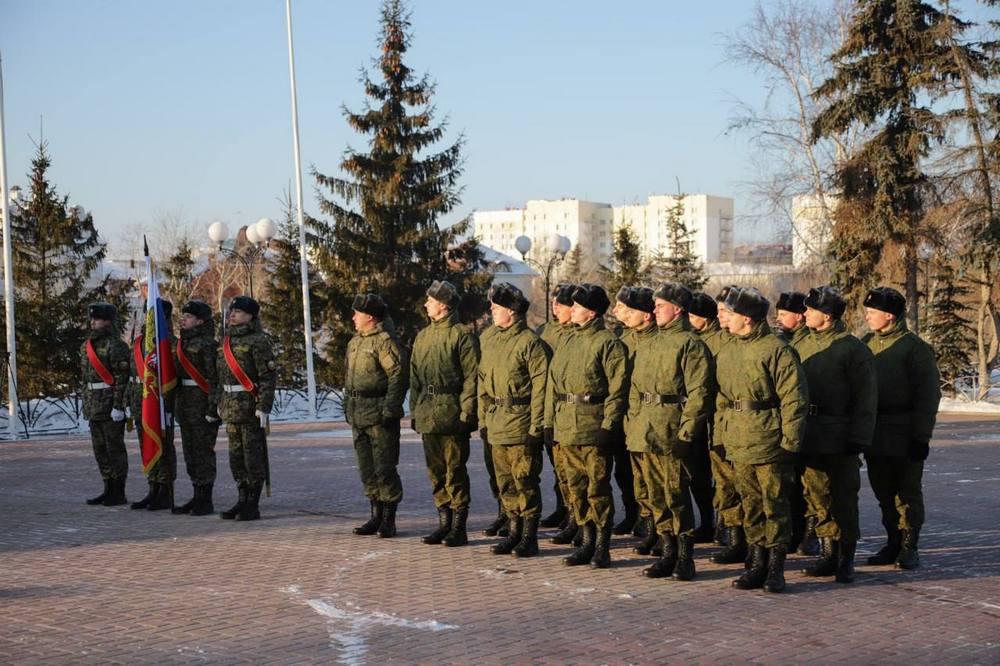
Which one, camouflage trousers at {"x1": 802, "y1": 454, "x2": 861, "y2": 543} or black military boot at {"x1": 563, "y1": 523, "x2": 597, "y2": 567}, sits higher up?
camouflage trousers at {"x1": 802, "y1": 454, "x2": 861, "y2": 543}

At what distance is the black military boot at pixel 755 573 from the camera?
7.84 meters

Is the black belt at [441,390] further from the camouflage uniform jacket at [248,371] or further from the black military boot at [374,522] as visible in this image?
the camouflage uniform jacket at [248,371]

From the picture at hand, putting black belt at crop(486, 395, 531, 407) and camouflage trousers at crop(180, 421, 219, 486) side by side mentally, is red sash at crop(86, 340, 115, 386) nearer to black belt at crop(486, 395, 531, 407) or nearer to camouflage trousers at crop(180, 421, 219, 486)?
camouflage trousers at crop(180, 421, 219, 486)

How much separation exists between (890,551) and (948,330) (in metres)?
21.7

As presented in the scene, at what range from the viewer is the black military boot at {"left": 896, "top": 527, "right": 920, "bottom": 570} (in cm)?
848

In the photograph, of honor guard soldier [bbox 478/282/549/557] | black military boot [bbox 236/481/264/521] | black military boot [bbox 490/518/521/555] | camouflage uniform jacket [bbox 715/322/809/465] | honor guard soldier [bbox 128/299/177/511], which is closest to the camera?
camouflage uniform jacket [bbox 715/322/809/465]

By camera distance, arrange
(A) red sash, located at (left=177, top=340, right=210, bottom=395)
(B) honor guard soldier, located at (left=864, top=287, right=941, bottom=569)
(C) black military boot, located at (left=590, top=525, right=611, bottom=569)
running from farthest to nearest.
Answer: (A) red sash, located at (left=177, top=340, right=210, bottom=395) < (C) black military boot, located at (left=590, top=525, right=611, bottom=569) < (B) honor guard soldier, located at (left=864, top=287, right=941, bottom=569)

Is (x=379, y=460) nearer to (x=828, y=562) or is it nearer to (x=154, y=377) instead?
(x=154, y=377)

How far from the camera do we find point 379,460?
1000 centimetres

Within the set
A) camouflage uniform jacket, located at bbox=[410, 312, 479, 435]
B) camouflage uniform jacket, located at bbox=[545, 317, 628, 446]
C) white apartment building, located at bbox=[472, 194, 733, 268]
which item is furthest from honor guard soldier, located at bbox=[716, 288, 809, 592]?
white apartment building, located at bbox=[472, 194, 733, 268]

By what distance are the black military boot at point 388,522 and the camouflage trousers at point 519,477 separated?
1278 mm

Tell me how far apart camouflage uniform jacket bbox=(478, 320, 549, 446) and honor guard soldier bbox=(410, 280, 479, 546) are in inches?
11.5

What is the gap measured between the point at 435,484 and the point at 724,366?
2.96 m

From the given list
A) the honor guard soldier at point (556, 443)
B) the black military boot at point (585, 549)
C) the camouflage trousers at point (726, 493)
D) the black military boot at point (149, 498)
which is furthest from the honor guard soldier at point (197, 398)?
the camouflage trousers at point (726, 493)
